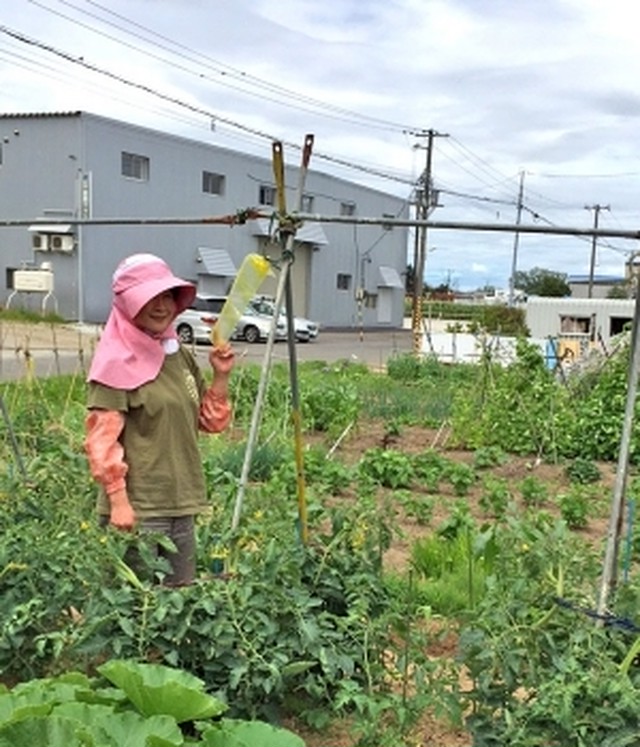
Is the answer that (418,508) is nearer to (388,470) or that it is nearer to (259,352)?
(388,470)

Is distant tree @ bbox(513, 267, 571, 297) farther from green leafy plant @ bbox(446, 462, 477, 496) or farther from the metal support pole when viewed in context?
the metal support pole

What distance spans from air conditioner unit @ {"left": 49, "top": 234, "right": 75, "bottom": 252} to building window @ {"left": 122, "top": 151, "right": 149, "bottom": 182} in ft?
8.74

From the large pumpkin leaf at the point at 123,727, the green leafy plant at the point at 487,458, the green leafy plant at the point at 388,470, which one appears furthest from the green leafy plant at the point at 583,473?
the large pumpkin leaf at the point at 123,727

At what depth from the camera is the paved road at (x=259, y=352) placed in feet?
38.0

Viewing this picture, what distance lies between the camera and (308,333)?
89.8ft

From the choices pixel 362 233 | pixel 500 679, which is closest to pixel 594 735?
pixel 500 679

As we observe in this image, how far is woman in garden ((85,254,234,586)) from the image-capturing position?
278 centimetres

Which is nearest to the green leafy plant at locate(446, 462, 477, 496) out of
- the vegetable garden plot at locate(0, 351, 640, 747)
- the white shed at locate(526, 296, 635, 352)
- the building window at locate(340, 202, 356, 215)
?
the vegetable garden plot at locate(0, 351, 640, 747)

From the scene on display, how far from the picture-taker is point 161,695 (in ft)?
7.29

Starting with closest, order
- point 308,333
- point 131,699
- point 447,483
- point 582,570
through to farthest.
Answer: point 131,699, point 582,570, point 447,483, point 308,333

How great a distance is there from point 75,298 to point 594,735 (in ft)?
75.2

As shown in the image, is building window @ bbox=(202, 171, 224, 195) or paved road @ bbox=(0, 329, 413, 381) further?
building window @ bbox=(202, 171, 224, 195)

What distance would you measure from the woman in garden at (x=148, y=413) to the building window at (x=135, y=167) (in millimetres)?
22935

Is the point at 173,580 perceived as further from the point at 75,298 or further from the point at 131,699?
the point at 75,298
